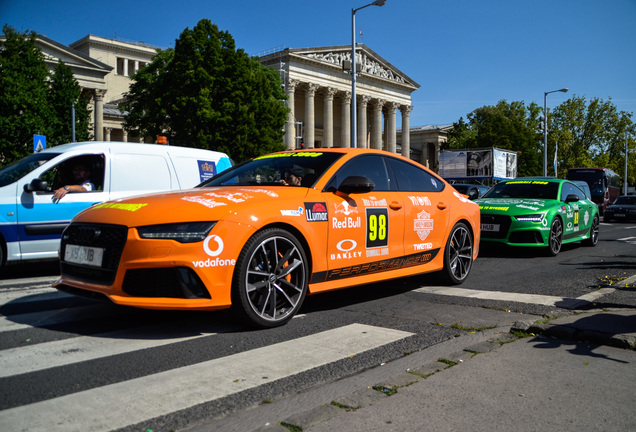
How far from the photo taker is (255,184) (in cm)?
537

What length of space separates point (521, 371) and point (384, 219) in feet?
7.96

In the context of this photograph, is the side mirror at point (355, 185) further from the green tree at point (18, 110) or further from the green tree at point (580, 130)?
the green tree at point (580, 130)

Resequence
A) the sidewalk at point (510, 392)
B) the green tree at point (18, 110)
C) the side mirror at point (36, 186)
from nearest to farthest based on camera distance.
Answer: the sidewalk at point (510, 392) → the side mirror at point (36, 186) → the green tree at point (18, 110)

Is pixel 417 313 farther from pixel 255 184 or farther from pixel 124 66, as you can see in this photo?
pixel 124 66

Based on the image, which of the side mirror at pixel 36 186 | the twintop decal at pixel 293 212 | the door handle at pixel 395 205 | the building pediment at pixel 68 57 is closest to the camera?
the twintop decal at pixel 293 212

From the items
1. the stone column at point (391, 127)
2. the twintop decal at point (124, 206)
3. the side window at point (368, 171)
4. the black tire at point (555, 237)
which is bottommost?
the black tire at point (555, 237)

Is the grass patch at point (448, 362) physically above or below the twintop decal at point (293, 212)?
below

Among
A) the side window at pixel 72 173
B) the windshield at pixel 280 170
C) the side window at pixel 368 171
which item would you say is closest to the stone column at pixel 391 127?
the side window at pixel 72 173

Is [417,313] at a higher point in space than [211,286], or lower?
lower

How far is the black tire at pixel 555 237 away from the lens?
1035 centimetres

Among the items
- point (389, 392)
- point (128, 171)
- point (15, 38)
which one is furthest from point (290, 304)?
point (15, 38)

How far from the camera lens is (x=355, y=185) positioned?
511 centimetres

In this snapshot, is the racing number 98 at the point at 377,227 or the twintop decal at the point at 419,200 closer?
the racing number 98 at the point at 377,227

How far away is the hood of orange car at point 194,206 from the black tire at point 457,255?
2.49 meters
